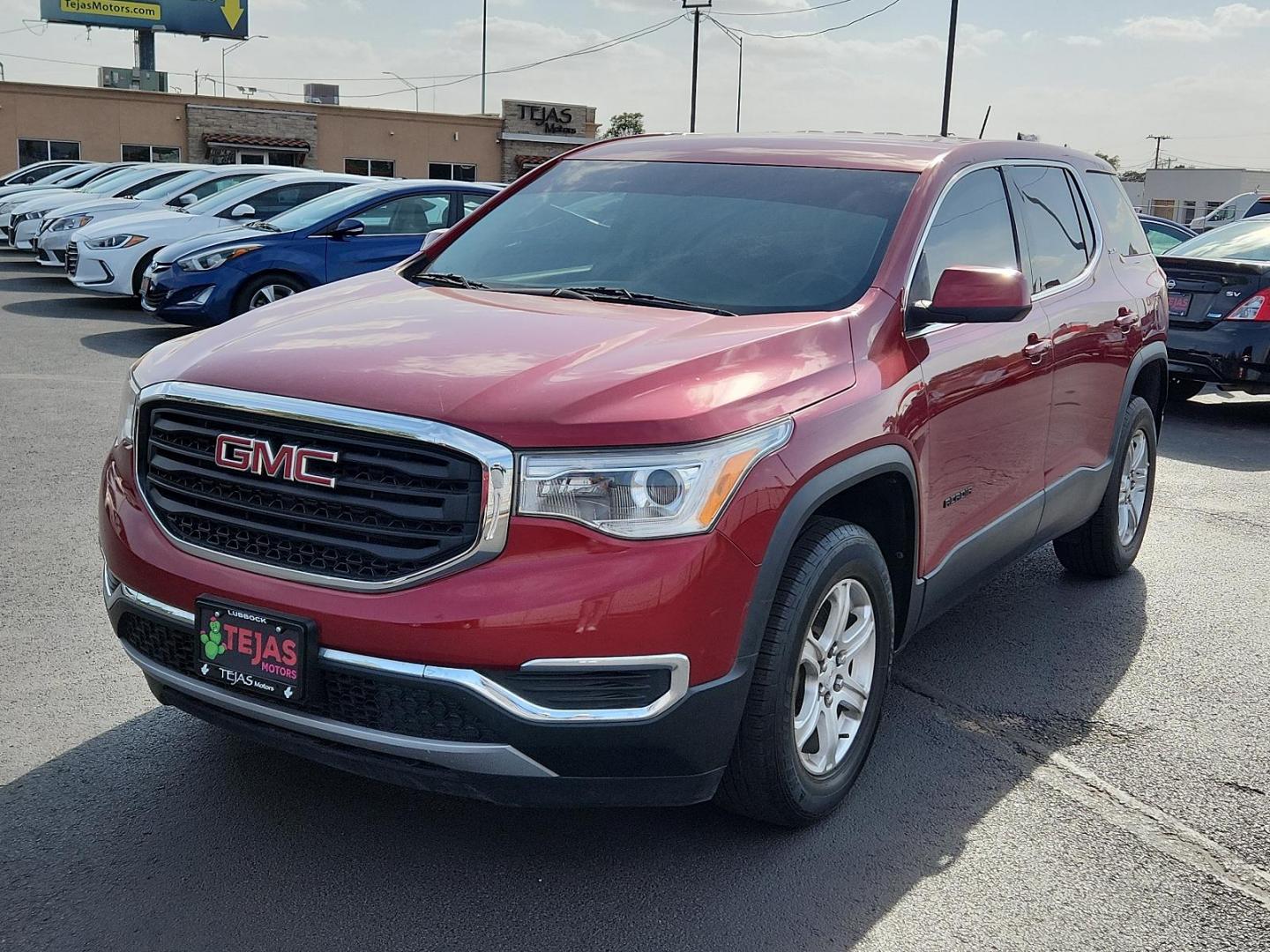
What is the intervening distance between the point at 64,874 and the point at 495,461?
1.47 meters

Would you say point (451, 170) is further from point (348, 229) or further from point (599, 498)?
point (599, 498)

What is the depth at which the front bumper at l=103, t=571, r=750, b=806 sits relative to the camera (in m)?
2.83

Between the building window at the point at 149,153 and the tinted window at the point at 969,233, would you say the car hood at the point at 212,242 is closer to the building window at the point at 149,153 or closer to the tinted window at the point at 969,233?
the tinted window at the point at 969,233

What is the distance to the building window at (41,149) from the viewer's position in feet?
142

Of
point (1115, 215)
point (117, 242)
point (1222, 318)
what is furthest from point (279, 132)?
point (1115, 215)

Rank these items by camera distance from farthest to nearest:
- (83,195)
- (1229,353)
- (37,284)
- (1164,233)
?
(83,195) → (37,284) → (1164,233) → (1229,353)

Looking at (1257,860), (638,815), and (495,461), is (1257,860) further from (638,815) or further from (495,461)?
(495,461)

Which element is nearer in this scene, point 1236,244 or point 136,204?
point 1236,244

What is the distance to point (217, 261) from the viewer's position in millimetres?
11938

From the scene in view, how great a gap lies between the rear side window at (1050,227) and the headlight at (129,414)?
3041 mm

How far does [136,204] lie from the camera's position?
57.1ft

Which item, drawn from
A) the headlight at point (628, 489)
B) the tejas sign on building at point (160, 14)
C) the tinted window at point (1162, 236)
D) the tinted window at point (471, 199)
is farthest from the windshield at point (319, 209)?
the tejas sign on building at point (160, 14)

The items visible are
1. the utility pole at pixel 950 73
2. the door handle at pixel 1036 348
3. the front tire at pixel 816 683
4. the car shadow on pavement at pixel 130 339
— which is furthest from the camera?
the utility pole at pixel 950 73

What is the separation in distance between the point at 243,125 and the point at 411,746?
47.6 m
